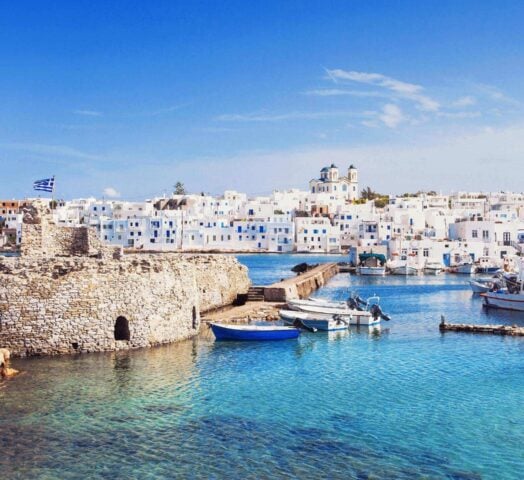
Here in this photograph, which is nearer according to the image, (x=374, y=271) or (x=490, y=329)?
(x=490, y=329)

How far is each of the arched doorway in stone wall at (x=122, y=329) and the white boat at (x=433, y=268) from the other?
56.3 metres

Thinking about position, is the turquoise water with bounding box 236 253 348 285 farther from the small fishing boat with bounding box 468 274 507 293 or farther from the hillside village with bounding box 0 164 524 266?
the small fishing boat with bounding box 468 274 507 293

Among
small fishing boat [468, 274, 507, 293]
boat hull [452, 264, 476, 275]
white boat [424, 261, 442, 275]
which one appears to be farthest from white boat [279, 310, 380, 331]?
white boat [424, 261, 442, 275]

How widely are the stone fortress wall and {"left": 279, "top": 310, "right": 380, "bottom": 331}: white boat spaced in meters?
5.12

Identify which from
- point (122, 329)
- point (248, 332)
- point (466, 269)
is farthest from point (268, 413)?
point (466, 269)

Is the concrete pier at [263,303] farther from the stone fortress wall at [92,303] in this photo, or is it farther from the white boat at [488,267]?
the white boat at [488,267]

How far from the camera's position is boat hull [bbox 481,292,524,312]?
37.2 metres

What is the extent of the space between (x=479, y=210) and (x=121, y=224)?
74170 mm

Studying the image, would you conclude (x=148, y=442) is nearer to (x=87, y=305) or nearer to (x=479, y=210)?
(x=87, y=305)

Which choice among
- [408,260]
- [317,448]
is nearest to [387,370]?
[317,448]

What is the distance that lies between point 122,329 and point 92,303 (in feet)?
5.61

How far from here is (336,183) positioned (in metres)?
169

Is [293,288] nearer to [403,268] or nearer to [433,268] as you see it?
[403,268]

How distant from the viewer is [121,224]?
115500 mm
